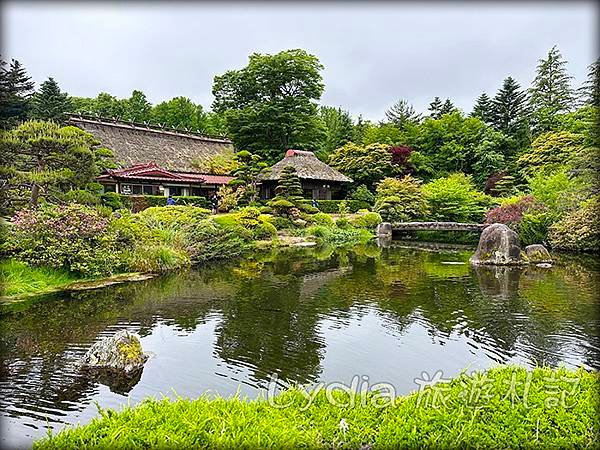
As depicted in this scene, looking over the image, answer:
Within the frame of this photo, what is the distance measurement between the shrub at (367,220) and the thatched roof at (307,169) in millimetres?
4827

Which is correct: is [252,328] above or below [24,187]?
below

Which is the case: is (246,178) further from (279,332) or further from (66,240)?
(279,332)

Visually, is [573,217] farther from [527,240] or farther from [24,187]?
[24,187]

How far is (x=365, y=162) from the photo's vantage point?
1204 inches

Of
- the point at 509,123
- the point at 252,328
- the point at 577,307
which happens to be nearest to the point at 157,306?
the point at 252,328

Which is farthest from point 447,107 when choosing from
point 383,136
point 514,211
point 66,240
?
point 66,240

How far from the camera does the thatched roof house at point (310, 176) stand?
28.7 metres

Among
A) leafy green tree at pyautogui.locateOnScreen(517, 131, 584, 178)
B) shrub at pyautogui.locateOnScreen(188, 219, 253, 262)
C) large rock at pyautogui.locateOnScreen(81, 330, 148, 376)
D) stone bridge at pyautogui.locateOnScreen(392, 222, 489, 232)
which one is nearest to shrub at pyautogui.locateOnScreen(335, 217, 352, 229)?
stone bridge at pyautogui.locateOnScreen(392, 222, 489, 232)

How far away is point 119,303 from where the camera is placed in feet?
30.1

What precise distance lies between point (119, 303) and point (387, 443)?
7.46 metres

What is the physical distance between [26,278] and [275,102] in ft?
85.0

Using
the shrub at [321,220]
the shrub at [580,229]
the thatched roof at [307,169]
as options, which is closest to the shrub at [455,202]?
the shrub at [321,220]

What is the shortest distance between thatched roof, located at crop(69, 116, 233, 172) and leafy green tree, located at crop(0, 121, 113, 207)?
14001 millimetres

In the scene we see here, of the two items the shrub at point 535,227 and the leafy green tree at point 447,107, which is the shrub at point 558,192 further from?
the leafy green tree at point 447,107
